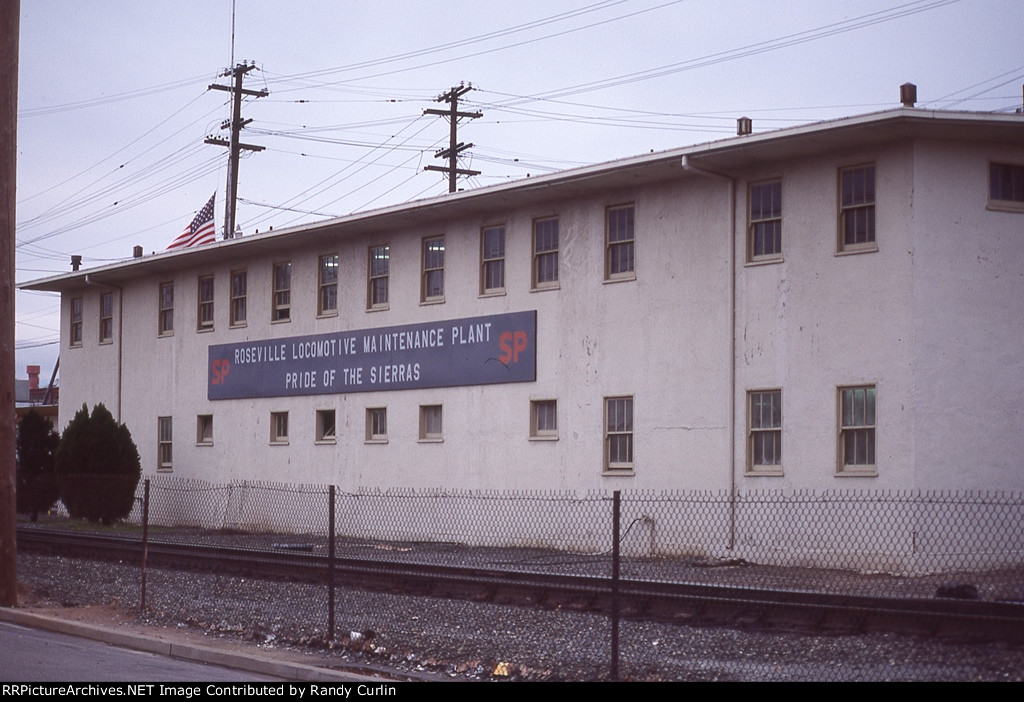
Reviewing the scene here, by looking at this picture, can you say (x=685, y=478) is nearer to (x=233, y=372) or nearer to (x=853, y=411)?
(x=853, y=411)

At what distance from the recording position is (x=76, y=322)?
127 ft

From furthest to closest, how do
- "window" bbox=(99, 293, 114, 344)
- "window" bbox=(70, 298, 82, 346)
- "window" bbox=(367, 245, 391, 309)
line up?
"window" bbox=(70, 298, 82, 346)
"window" bbox=(99, 293, 114, 344)
"window" bbox=(367, 245, 391, 309)

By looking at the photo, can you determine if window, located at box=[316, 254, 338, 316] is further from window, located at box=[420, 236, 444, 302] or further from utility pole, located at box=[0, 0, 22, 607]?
utility pole, located at box=[0, 0, 22, 607]

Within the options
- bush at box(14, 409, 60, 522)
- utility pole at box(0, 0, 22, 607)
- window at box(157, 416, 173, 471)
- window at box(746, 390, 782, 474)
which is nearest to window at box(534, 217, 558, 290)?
window at box(746, 390, 782, 474)

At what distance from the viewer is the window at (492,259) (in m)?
25.6

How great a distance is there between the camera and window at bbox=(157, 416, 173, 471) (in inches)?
1347

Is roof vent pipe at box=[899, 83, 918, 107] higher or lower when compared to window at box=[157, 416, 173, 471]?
higher

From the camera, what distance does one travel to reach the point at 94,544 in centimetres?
2392

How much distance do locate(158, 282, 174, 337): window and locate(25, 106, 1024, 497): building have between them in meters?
2.22

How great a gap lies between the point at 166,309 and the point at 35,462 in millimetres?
6016

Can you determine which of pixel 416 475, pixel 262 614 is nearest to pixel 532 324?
pixel 416 475

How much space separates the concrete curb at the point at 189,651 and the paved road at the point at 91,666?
0.39ft

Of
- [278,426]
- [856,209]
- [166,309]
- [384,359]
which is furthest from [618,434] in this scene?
[166,309]

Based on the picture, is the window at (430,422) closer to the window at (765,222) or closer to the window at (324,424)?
the window at (324,424)
